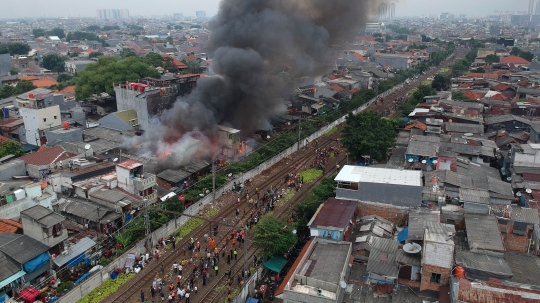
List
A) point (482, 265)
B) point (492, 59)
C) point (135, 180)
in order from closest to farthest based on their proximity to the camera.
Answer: point (482, 265)
point (135, 180)
point (492, 59)

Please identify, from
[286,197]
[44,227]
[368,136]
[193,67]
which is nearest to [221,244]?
[286,197]

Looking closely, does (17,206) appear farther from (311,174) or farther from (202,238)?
(311,174)

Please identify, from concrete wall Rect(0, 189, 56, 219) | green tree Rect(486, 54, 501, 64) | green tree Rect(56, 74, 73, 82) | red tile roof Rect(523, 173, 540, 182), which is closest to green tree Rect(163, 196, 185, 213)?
concrete wall Rect(0, 189, 56, 219)

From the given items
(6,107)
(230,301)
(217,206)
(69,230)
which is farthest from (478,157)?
(6,107)

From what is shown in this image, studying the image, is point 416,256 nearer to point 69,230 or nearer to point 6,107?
point 69,230

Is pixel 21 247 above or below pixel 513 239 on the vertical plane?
above

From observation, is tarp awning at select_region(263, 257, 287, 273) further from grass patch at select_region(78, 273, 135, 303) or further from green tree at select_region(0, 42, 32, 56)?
green tree at select_region(0, 42, 32, 56)

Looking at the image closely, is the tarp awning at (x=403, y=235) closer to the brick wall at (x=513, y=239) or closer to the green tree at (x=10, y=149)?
the brick wall at (x=513, y=239)
